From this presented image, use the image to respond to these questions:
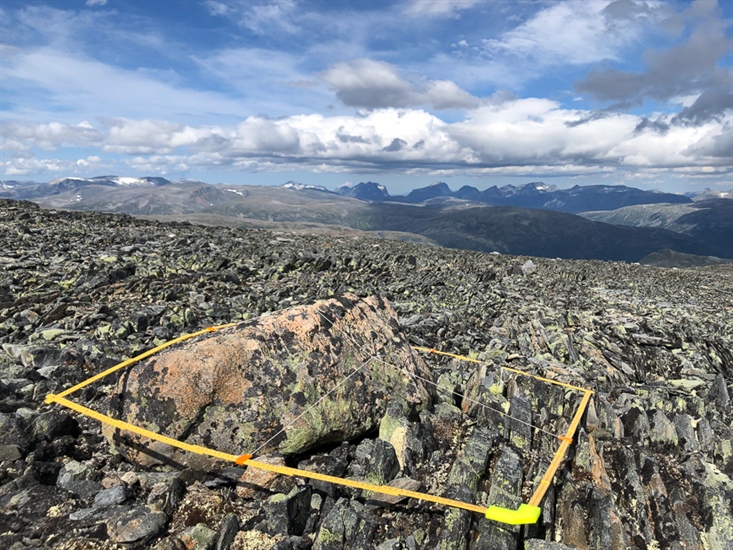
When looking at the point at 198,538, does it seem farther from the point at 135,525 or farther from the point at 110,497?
the point at 110,497

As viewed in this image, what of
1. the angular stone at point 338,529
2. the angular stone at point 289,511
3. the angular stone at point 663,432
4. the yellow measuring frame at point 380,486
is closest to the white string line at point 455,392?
the yellow measuring frame at point 380,486

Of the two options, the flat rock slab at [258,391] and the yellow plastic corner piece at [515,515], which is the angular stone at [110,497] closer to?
the flat rock slab at [258,391]

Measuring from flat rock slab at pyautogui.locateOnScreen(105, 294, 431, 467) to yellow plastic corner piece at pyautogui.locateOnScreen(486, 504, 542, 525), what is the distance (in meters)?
3.33

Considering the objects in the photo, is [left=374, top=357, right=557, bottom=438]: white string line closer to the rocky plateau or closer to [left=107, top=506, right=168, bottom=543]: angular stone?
the rocky plateau

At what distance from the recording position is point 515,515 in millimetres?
6379

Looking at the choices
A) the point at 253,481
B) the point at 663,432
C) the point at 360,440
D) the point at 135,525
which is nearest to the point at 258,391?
the point at 253,481

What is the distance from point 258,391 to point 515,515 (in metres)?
4.92

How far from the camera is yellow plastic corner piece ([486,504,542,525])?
6277 millimetres

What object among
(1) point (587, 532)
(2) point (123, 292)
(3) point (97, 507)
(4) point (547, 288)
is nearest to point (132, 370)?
(3) point (97, 507)

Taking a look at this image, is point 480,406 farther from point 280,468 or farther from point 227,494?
point 227,494

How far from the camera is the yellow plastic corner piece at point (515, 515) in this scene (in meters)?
6.28

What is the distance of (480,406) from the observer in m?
9.80

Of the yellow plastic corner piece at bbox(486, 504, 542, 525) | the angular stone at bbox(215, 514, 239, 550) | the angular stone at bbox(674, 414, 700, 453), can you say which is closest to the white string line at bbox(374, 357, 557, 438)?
the yellow plastic corner piece at bbox(486, 504, 542, 525)

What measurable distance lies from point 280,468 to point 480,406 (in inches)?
186
